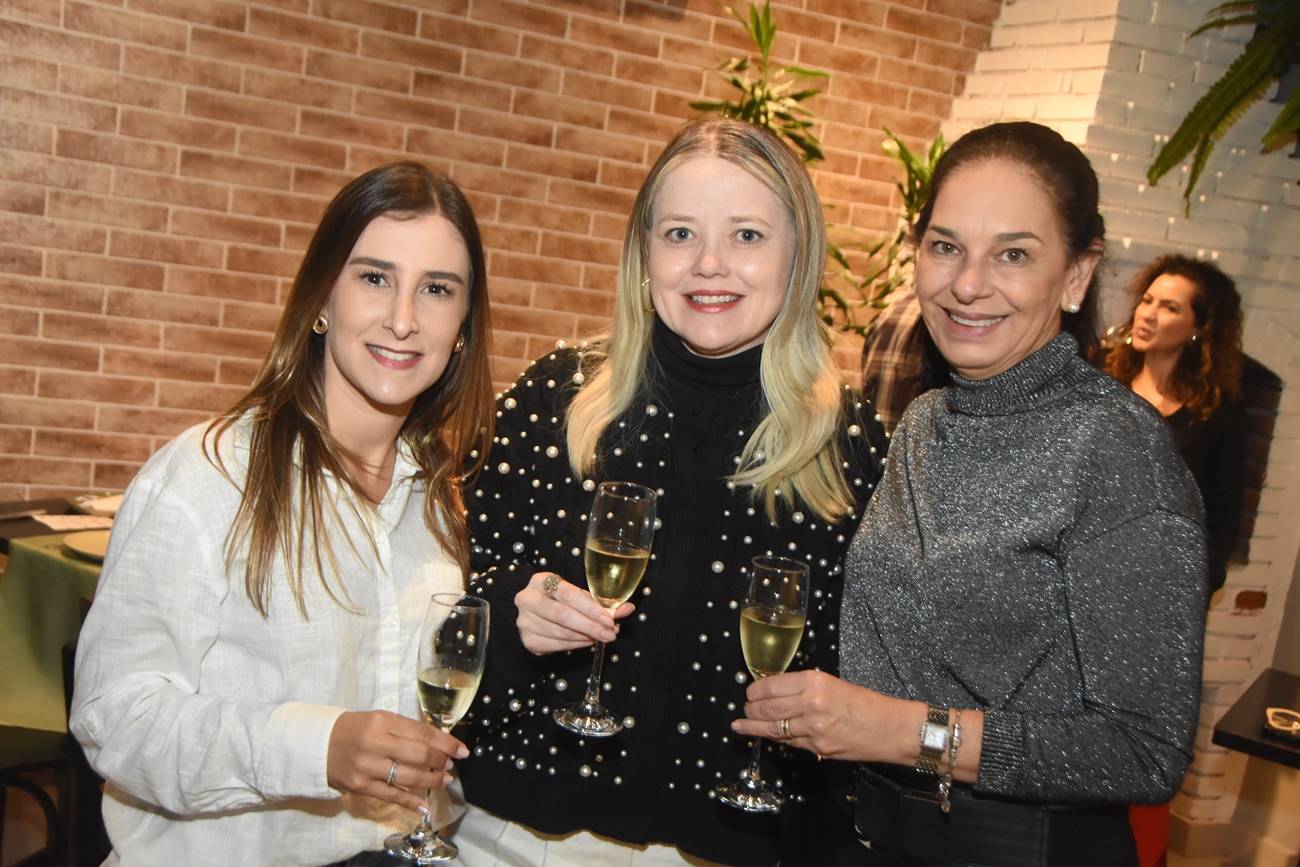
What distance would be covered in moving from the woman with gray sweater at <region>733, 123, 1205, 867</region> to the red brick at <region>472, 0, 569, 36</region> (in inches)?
126

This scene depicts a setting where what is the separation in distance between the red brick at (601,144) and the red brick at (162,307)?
4.97ft

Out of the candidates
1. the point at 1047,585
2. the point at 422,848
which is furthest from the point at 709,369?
the point at 422,848

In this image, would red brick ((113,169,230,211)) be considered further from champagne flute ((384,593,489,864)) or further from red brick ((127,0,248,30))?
champagne flute ((384,593,489,864))

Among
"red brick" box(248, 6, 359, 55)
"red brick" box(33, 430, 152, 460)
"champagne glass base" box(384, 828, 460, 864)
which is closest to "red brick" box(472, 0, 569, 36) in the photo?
"red brick" box(248, 6, 359, 55)

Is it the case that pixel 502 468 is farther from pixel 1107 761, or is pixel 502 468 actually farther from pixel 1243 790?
pixel 1243 790

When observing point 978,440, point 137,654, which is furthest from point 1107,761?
point 137,654

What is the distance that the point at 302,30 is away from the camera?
439cm

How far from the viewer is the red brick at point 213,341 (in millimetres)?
4418

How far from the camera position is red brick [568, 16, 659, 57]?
4758 millimetres

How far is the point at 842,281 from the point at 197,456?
399cm

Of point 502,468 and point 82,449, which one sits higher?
point 502,468

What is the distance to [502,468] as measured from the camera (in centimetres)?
196

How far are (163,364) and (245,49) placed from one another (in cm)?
121

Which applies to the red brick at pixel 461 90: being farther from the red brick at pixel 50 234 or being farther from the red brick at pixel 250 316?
the red brick at pixel 50 234
